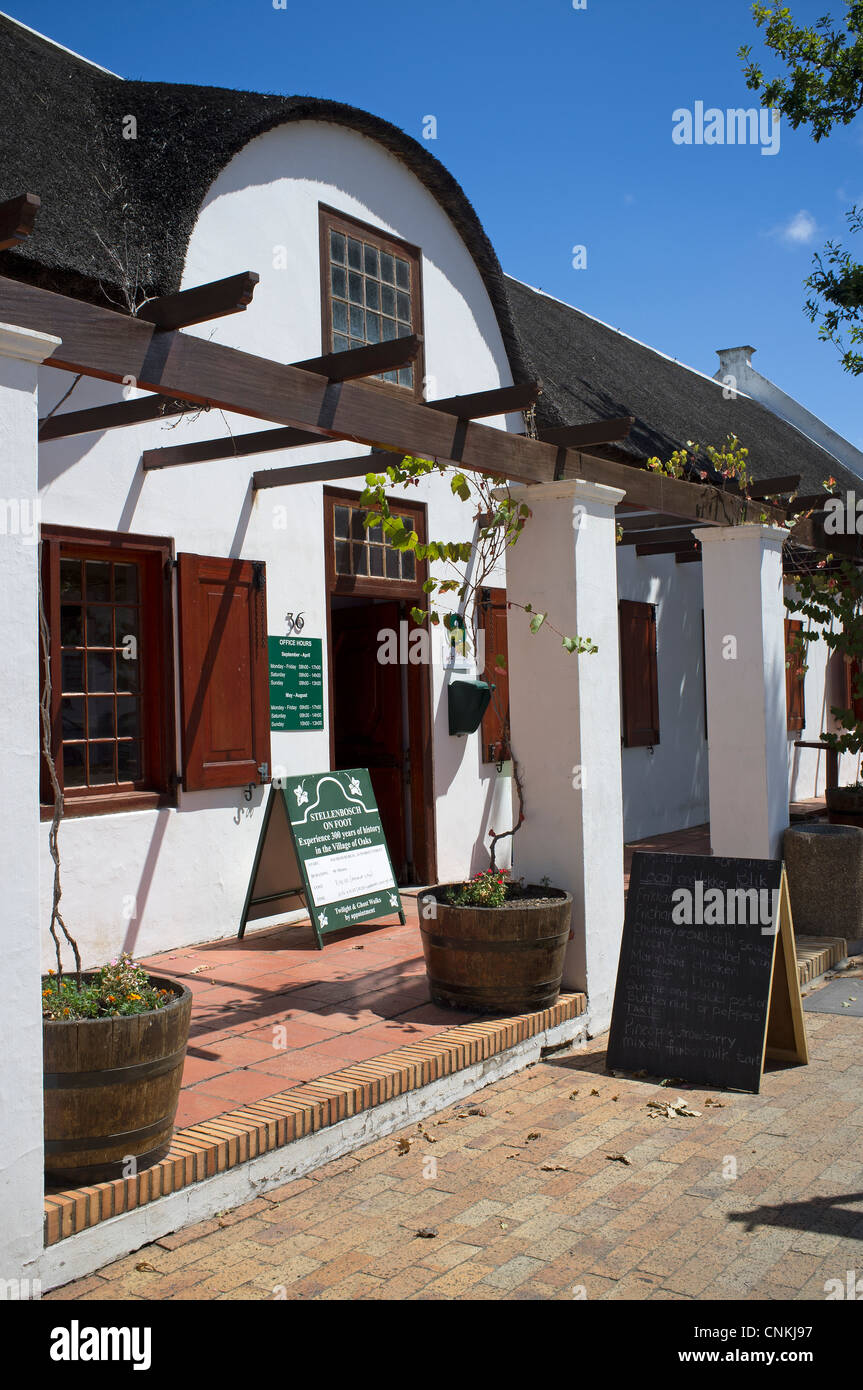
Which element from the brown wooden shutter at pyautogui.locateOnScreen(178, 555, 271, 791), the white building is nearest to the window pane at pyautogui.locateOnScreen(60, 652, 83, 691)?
the white building

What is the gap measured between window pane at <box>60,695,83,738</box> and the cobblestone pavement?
291 cm

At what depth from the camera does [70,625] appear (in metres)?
6.09

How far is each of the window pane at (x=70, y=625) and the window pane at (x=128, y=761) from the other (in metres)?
0.65

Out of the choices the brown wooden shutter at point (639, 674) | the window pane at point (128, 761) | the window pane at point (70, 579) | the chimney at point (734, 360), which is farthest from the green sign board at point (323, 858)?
the chimney at point (734, 360)

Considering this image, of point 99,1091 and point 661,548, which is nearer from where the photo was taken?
point 99,1091

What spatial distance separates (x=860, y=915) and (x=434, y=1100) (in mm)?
3664

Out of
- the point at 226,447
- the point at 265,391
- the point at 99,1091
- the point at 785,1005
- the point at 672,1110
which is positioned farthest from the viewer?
the point at 226,447

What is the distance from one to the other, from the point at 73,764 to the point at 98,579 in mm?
1027

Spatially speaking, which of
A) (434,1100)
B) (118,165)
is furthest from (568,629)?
(118,165)

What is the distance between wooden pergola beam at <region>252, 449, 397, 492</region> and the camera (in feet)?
21.6

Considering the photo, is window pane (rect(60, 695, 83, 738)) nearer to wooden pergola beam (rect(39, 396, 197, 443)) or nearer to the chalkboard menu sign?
wooden pergola beam (rect(39, 396, 197, 443))

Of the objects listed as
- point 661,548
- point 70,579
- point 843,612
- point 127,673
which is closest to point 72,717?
point 127,673

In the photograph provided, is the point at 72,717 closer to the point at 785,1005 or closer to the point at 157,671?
the point at 157,671

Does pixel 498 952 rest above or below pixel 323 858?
below
